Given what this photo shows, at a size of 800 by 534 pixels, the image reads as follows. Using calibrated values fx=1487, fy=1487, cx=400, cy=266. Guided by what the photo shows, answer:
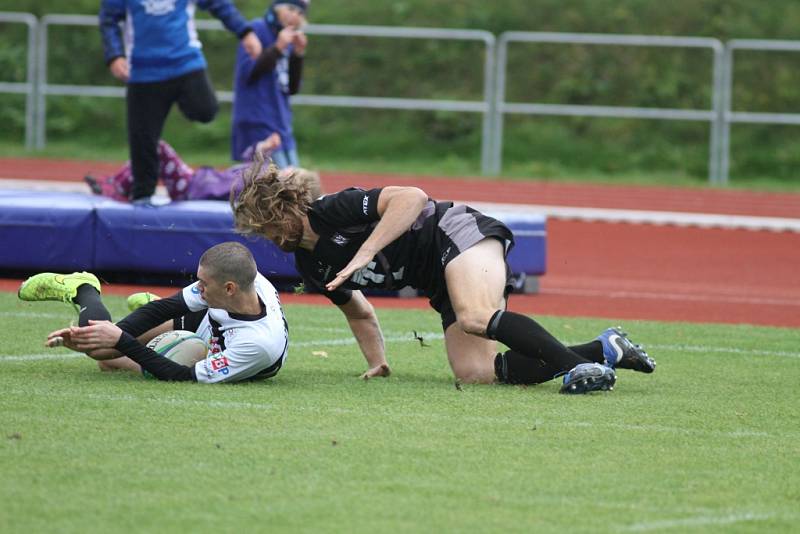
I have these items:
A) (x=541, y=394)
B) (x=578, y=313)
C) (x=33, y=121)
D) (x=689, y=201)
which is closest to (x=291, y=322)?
(x=578, y=313)

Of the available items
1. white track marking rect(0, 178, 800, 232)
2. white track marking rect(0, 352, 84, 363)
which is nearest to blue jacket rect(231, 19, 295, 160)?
white track marking rect(0, 178, 800, 232)

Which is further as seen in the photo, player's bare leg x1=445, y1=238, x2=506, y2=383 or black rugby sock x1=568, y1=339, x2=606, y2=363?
black rugby sock x1=568, y1=339, x2=606, y2=363

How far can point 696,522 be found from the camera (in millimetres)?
4445

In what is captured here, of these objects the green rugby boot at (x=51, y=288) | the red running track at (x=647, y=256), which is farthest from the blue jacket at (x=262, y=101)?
the green rugby boot at (x=51, y=288)

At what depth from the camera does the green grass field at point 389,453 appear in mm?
4422

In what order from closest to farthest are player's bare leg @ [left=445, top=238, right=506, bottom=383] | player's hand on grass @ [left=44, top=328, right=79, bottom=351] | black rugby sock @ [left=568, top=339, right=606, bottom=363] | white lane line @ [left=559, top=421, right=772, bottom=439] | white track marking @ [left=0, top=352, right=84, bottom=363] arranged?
white lane line @ [left=559, top=421, right=772, bottom=439], player's hand on grass @ [left=44, top=328, right=79, bottom=351], player's bare leg @ [left=445, top=238, right=506, bottom=383], black rugby sock @ [left=568, top=339, right=606, bottom=363], white track marking @ [left=0, top=352, right=84, bottom=363]

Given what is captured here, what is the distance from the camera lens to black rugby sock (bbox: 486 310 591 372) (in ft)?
22.0

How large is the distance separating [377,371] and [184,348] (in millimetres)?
940

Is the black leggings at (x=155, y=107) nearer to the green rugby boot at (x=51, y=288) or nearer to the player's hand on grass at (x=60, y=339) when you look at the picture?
the green rugby boot at (x=51, y=288)

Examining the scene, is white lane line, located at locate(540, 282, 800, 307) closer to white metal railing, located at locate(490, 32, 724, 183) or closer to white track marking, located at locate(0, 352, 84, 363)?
white track marking, located at locate(0, 352, 84, 363)

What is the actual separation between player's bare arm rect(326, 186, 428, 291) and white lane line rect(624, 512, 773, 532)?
2.34m

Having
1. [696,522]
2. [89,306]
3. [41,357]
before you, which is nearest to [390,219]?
[89,306]

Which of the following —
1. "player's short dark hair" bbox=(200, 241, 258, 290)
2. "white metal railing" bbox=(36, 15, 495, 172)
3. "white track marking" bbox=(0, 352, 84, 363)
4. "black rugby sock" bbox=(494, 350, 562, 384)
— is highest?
"white metal railing" bbox=(36, 15, 495, 172)

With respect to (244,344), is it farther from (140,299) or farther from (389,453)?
(389,453)
